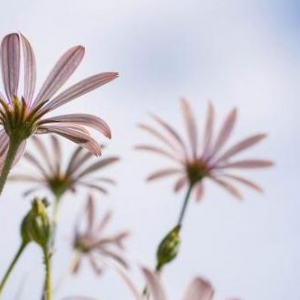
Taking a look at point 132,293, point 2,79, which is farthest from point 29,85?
point 132,293

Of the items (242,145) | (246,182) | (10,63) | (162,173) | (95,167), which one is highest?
(242,145)

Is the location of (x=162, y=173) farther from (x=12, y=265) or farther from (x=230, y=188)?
(x=12, y=265)

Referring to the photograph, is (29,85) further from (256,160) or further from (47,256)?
(256,160)

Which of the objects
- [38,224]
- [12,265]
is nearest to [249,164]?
[38,224]

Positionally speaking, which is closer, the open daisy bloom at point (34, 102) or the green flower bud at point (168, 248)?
the open daisy bloom at point (34, 102)

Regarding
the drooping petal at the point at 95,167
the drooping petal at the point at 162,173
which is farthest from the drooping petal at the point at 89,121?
the drooping petal at the point at 162,173

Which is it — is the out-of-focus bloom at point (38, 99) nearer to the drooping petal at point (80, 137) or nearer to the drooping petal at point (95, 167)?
the drooping petal at point (80, 137)
